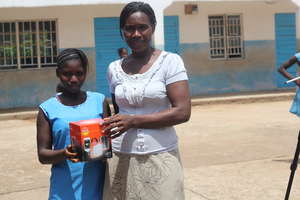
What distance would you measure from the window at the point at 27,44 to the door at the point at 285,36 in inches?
239

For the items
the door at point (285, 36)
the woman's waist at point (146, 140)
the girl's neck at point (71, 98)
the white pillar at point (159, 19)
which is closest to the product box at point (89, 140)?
the woman's waist at point (146, 140)

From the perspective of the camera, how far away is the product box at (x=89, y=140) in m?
2.13

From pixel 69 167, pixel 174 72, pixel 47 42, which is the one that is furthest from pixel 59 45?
pixel 174 72

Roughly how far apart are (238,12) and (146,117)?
12.3 m

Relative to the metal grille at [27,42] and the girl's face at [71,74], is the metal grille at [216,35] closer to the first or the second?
the metal grille at [27,42]

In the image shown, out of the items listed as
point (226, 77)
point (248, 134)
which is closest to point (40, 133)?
point (248, 134)

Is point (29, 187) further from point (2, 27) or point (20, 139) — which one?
point (2, 27)

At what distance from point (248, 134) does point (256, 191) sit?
11.4 ft

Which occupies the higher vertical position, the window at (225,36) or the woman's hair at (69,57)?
the window at (225,36)

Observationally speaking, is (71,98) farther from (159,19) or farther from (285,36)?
(285,36)

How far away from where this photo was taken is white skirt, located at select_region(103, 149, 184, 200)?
7.45 feet

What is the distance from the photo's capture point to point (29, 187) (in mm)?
5125

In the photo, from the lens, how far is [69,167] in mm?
2398

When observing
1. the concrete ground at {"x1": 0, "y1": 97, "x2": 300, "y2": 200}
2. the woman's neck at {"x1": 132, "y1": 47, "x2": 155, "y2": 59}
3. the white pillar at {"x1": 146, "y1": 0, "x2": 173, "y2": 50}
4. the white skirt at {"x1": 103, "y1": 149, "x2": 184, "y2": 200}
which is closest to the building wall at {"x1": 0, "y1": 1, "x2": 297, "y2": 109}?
the white pillar at {"x1": 146, "y1": 0, "x2": 173, "y2": 50}
